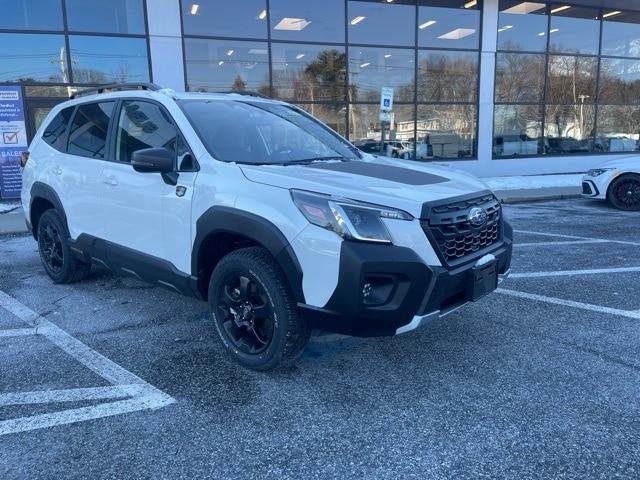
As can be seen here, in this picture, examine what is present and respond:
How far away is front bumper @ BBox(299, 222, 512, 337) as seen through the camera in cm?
276

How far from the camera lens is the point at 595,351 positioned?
3.66 metres

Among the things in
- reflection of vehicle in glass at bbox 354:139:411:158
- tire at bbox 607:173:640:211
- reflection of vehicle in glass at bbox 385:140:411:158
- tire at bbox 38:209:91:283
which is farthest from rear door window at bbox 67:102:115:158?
reflection of vehicle in glass at bbox 385:140:411:158

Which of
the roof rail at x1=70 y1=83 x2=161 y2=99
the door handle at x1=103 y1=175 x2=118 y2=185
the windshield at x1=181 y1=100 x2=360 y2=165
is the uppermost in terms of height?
the roof rail at x1=70 y1=83 x2=161 y2=99

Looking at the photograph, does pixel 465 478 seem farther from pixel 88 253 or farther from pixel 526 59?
pixel 526 59

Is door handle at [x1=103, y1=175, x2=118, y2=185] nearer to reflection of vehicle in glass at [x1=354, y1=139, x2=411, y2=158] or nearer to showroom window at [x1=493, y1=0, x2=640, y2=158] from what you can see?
reflection of vehicle in glass at [x1=354, y1=139, x2=411, y2=158]

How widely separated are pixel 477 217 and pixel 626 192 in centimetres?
848

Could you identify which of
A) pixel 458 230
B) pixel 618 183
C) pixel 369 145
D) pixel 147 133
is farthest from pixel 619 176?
pixel 147 133

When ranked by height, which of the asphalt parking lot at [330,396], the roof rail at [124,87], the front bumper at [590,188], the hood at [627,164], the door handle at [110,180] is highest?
the roof rail at [124,87]

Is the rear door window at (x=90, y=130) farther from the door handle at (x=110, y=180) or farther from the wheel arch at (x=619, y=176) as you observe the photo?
the wheel arch at (x=619, y=176)

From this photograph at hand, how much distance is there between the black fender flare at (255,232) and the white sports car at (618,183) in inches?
368

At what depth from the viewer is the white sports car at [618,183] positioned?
997 centimetres

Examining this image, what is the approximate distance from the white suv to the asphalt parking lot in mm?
435

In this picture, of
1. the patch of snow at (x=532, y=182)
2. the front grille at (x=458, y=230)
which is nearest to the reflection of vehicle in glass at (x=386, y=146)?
the patch of snow at (x=532, y=182)

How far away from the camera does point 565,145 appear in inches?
677
